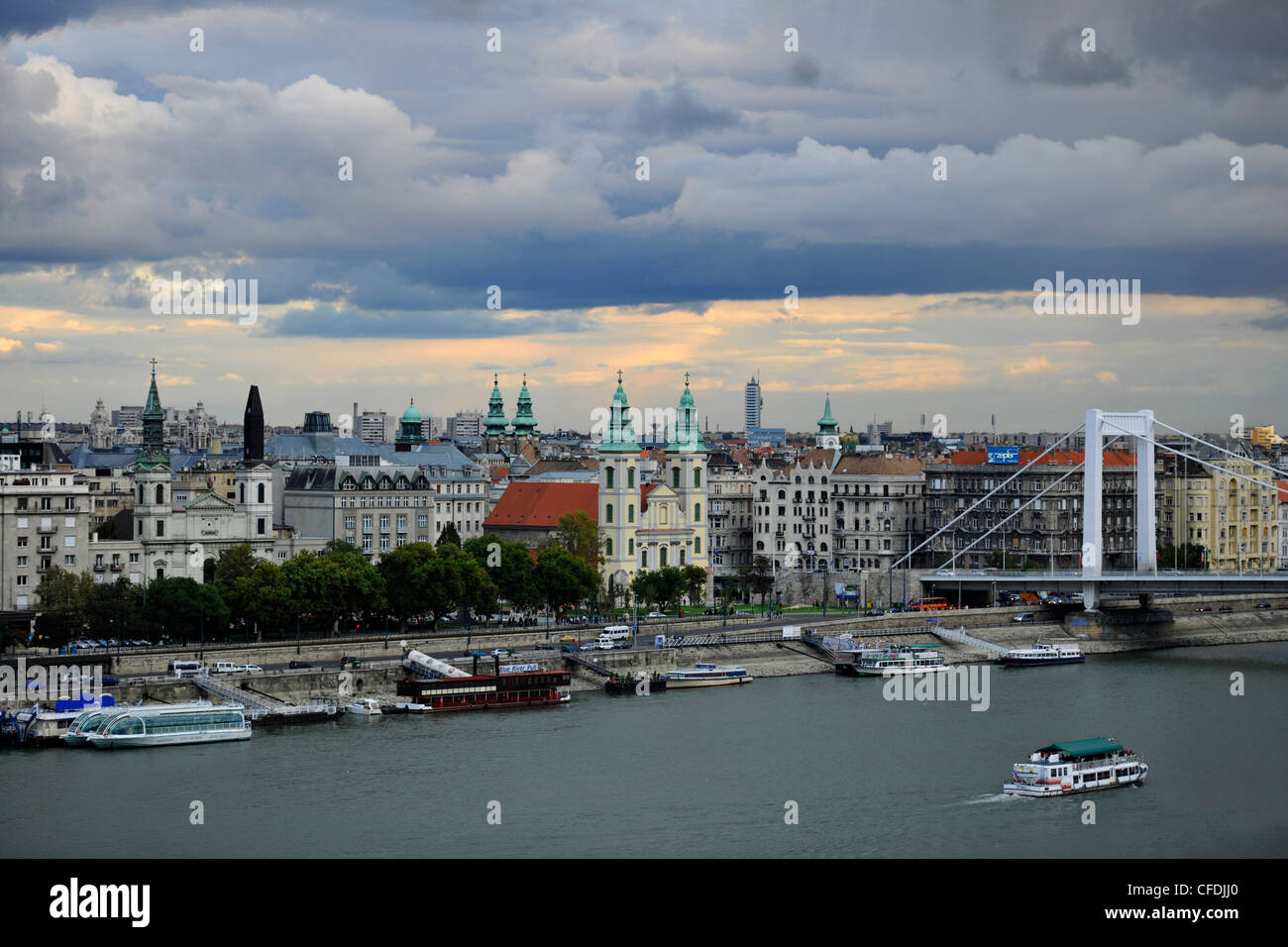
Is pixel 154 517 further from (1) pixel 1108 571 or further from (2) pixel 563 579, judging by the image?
(1) pixel 1108 571

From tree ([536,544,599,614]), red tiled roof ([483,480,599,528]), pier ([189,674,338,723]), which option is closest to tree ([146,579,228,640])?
pier ([189,674,338,723])

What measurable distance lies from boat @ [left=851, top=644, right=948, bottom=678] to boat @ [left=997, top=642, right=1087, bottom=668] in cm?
229

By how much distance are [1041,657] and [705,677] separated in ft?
36.4

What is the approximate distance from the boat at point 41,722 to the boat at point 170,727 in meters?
0.89

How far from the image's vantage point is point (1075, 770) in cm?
3522

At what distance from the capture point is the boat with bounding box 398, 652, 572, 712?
147ft

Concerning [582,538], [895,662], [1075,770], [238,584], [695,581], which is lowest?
[1075,770]

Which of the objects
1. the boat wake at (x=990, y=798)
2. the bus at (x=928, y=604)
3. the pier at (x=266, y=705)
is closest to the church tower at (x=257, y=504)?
the pier at (x=266, y=705)

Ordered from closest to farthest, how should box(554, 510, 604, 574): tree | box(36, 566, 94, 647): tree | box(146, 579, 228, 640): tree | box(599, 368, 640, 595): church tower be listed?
box(36, 566, 94, 647): tree < box(146, 579, 228, 640): tree < box(554, 510, 604, 574): tree < box(599, 368, 640, 595): church tower

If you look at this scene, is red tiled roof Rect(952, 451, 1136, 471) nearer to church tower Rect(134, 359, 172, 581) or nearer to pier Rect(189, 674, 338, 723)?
church tower Rect(134, 359, 172, 581)

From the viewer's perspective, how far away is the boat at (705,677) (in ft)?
165

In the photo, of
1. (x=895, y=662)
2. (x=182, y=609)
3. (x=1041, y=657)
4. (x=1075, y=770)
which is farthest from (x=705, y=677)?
(x=1075, y=770)
